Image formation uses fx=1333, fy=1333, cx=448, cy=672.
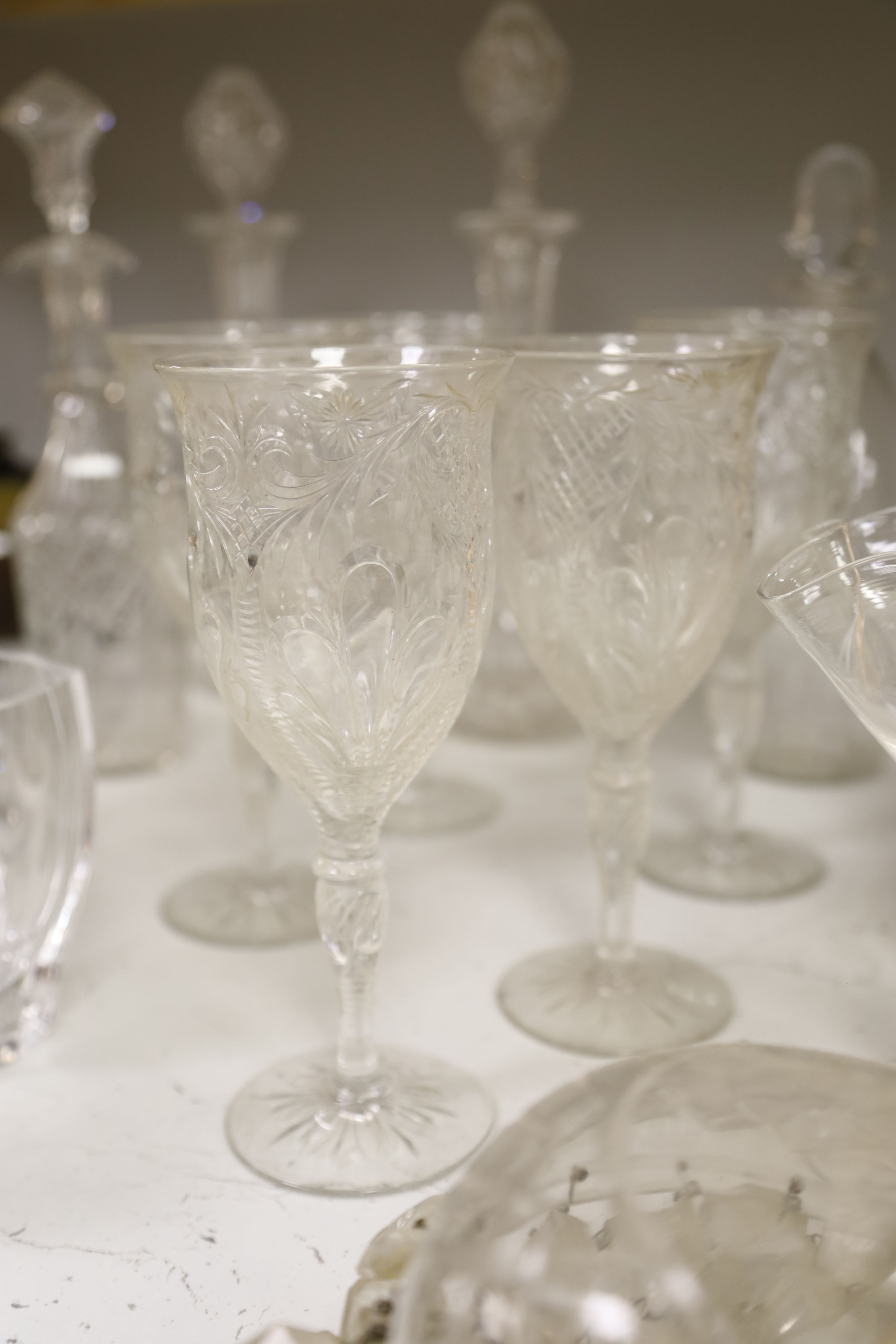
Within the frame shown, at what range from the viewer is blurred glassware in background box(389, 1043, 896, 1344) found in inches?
13.0

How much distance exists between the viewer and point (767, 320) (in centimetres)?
66

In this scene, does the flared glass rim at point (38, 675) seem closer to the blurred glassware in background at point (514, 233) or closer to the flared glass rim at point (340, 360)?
the flared glass rim at point (340, 360)

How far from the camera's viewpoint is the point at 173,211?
3.85 feet

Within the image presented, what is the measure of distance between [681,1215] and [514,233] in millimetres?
640

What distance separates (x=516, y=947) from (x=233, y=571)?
284 millimetres

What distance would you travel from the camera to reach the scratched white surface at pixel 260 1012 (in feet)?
1.37

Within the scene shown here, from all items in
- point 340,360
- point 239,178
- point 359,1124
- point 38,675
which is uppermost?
point 239,178

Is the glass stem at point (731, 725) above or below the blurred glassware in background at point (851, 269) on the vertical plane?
below

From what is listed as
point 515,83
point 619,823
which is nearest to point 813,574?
A: point 619,823

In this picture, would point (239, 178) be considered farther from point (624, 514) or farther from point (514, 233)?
point (624, 514)

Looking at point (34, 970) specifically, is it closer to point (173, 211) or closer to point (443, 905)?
point (443, 905)

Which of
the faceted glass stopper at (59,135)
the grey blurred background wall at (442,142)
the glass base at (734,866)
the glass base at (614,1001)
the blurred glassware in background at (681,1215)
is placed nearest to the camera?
the blurred glassware in background at (681,1215)

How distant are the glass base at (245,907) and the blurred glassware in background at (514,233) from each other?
19cm

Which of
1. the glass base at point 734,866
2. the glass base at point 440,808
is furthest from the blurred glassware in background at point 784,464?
the glass base at point 440,808
